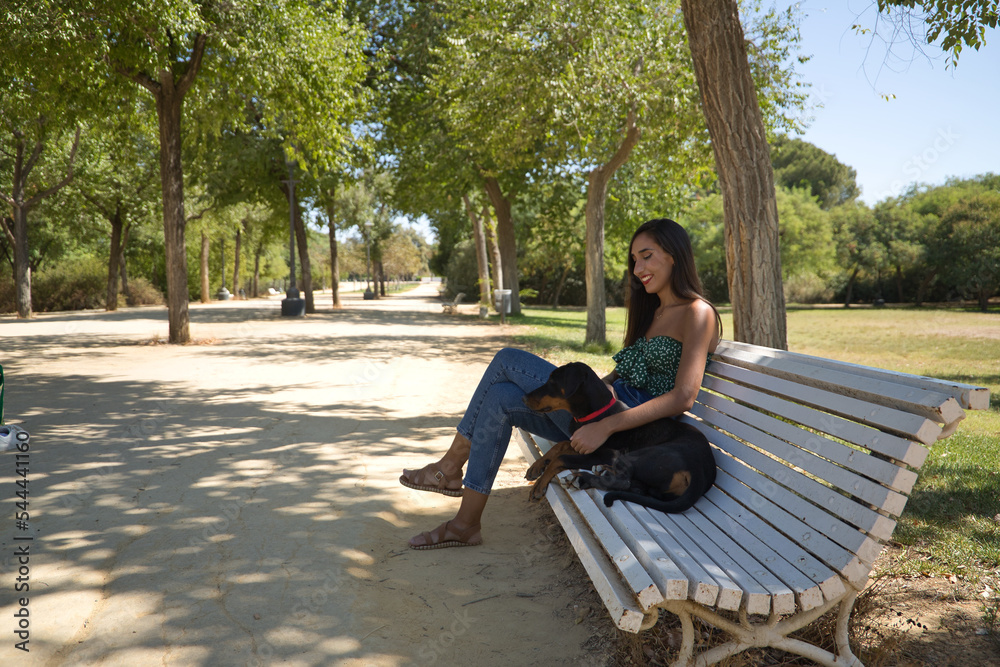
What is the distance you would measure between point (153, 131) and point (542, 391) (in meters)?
15.8

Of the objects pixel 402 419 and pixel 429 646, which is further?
pixel 402 419

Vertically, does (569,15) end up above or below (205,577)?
above

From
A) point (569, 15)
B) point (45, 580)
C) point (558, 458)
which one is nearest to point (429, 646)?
point (558, 458)

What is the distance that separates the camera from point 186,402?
7.49 meters

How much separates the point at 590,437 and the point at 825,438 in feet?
3.27

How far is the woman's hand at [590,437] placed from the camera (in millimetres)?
3045

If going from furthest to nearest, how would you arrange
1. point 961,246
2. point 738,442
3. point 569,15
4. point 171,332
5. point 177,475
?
point 961,246 < point 171,332 < point 569,15 < point 177,475 < point 738,442

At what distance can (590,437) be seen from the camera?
120 inches

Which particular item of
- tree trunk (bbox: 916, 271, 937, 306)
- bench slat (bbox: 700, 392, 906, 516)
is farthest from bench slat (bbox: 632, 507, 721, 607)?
tree trunk (bbox: 916, 271, 937, 306)

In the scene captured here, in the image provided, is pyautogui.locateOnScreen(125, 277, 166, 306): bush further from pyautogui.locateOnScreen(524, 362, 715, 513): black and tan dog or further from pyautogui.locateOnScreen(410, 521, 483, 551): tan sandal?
pyautogui.locateOnScreen(524, 362, 715, 513): black and tan dog

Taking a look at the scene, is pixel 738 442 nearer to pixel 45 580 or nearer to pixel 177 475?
pixel 45 580

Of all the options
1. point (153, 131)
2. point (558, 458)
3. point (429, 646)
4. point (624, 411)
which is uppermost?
point (153, 131)

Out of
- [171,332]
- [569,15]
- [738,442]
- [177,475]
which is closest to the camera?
[738,442]

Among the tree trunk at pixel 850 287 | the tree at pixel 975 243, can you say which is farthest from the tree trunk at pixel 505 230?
the tree trunk at pixel 850 287
